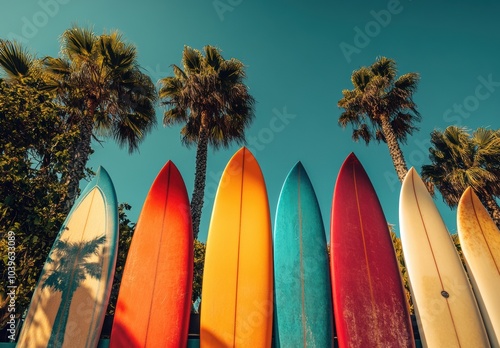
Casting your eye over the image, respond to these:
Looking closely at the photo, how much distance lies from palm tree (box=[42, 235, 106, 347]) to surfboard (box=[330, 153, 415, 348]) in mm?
2848

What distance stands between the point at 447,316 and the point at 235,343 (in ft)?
7.69

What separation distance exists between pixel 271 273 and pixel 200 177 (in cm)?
379

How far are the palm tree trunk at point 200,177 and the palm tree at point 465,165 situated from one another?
703 cm

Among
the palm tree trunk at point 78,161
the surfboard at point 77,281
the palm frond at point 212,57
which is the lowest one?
the surfboard at point 77,281

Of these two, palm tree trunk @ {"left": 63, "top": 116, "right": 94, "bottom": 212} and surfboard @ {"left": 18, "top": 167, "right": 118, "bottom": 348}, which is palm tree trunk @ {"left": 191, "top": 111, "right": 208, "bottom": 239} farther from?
surfboard @ {"left": 18, "top": 167, "right": 118, "bottom": 348}

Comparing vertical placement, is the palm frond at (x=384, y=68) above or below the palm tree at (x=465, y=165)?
above

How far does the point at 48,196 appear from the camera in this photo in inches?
145

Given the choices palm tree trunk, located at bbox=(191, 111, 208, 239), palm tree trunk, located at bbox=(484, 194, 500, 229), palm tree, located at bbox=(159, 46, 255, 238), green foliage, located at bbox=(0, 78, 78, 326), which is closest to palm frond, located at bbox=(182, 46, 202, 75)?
palm tree, located at bbox=(159, 46, 255, 238)

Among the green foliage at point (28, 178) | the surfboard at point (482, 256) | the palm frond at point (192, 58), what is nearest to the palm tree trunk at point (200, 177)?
the palm frond at point (192, 58)

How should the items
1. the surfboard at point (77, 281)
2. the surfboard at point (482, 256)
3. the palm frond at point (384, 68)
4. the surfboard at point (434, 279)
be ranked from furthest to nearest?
the palm frond at point (384, 68), the surfboard at point (482, 256), the surfboard at point (434, 279), the surfboard at point (77, 281)

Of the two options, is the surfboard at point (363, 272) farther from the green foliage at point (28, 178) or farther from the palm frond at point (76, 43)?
the palm frond at point (76, 43)

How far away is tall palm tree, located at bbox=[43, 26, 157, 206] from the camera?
245 inches

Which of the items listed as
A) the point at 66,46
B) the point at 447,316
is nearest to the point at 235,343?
the point at 447,316

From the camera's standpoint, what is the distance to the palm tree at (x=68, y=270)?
3.36m
